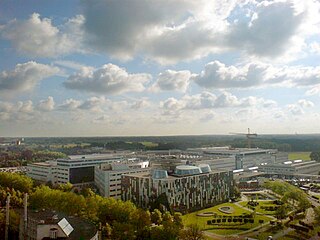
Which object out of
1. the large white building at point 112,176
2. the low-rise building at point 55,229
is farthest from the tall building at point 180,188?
the low-rise building at point 55,229

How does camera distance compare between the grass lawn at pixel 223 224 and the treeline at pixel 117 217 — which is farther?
the grass lawn at pixel 223 224

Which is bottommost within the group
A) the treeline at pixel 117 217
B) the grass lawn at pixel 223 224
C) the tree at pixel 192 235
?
the grass lawn at pixel 223 224

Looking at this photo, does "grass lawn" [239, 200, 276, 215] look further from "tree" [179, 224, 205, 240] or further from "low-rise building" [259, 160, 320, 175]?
"low-rise building" [259, 160, 320, 175]

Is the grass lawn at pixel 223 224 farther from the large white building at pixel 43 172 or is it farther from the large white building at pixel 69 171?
the large white building at pixel 43 172

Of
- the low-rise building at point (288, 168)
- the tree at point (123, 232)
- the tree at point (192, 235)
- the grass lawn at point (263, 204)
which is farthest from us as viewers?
the low-rise building at point (288, 168)

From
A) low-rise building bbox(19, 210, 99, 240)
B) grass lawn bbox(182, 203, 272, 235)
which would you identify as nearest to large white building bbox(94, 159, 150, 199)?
grass lawn bbox(182, 203, 272, 235)
